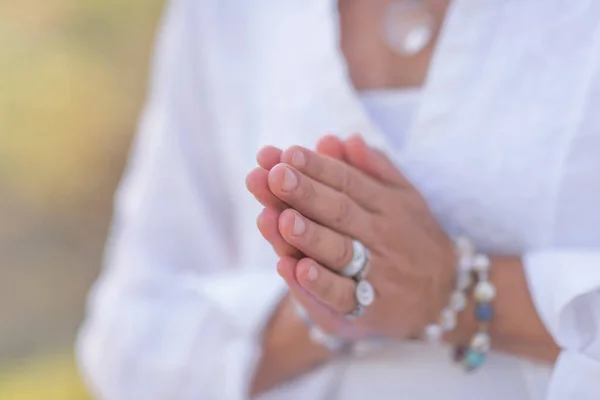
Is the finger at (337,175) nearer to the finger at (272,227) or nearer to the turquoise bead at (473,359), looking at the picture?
the finger at (272,227)

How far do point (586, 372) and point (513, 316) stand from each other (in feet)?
0.30

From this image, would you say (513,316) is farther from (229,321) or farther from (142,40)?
(142,40)

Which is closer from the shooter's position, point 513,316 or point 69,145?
point 513,316

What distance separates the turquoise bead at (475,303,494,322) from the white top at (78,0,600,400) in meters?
0.04

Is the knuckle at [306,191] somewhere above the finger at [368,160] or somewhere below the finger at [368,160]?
above

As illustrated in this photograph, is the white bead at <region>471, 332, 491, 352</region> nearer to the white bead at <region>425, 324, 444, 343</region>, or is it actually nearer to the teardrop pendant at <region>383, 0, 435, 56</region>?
the white bead at <region>425, 324, 444, 343</region>

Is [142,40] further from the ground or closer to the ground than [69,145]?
further from the ground

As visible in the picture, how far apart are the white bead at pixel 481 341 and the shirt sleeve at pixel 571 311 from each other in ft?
0.16

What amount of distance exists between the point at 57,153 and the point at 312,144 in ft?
5.41

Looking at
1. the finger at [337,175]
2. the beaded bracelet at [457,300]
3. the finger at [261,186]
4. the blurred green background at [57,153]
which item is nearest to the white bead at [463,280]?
the beaded bracelet at [457,300]

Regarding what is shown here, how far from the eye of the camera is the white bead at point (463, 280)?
65 centimetres

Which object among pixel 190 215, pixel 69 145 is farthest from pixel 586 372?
pixel 69 145

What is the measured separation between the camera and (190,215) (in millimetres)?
903

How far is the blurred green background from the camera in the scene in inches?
87.4
